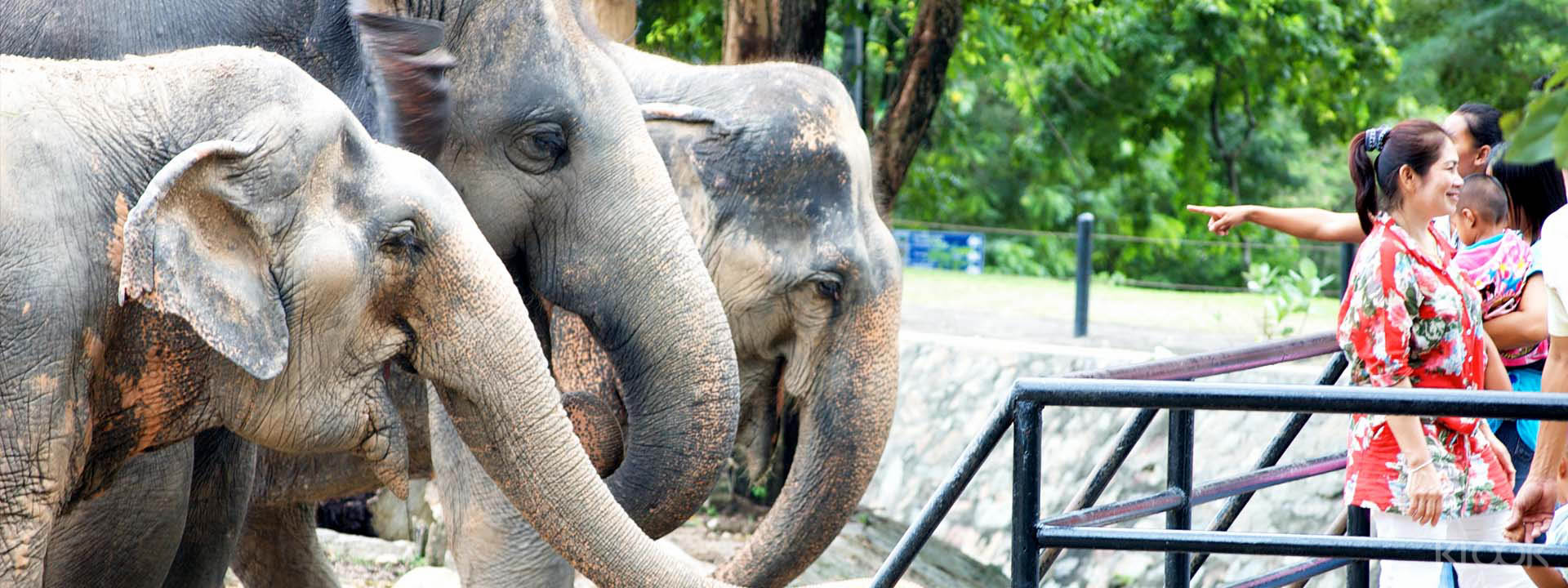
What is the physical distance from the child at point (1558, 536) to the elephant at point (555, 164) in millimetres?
1502

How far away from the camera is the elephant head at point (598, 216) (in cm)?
358

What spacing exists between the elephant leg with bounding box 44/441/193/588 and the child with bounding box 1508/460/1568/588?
7.56 ft

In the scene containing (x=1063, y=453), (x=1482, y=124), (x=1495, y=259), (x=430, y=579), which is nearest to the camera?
(x=1495, y=259)

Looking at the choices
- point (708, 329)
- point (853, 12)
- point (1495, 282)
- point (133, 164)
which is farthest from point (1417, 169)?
point (853, 12)

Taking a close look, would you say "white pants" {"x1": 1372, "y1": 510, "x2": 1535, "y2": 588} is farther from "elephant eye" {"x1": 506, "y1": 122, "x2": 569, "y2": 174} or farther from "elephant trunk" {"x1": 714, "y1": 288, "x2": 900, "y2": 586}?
"elephant eye" {"x1": 506, "y1": 122, "x2": 569, "y2": 174}

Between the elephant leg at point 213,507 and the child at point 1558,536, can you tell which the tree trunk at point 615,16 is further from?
the child at point 1558,536

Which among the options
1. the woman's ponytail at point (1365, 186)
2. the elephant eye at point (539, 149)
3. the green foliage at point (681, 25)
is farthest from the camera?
the green foliage at point (681, 25)

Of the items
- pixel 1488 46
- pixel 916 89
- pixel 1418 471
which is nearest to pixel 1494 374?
pixel 1418 471

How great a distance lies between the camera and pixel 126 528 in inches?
125

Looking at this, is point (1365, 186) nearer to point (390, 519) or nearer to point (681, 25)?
point (390, 519)

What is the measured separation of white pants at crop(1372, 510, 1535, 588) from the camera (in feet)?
10.0

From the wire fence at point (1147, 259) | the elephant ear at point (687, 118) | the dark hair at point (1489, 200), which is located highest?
the elephant ear at point (687, 118)

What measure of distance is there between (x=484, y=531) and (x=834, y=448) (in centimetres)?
90

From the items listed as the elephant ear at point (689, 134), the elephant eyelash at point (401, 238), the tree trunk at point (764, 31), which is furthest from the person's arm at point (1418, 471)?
the tree trunk at point (764, 31)
